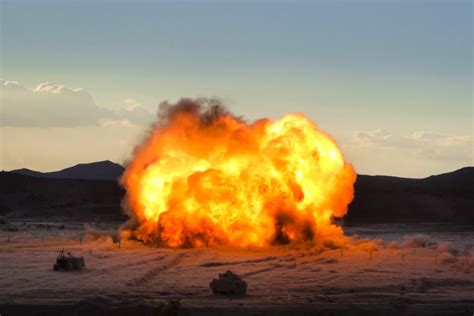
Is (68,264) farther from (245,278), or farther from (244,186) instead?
(244,186)

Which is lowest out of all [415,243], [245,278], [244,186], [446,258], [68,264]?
[245,278]

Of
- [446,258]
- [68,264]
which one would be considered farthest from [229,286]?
[446,258]

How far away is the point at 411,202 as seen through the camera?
11375 centimetres

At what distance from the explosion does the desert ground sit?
6.27 feet

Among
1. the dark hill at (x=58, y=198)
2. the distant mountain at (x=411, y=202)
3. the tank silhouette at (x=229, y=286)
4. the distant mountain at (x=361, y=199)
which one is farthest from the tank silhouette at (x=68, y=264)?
the distant mountain at (x=411, y=202)

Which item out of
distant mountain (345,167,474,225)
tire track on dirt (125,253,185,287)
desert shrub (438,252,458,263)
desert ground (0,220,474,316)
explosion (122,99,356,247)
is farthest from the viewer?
distant mountain (345,167,474,225)

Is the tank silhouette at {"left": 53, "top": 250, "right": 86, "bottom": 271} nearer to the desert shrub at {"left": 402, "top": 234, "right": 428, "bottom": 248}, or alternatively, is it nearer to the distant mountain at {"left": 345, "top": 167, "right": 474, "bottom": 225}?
the desert shrub at {"left": 402, "top": 234, "right": 428, "bottom": 248}

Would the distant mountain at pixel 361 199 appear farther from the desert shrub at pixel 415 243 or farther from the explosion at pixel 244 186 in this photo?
the explosion at pixel 244 186

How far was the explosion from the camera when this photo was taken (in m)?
52.9

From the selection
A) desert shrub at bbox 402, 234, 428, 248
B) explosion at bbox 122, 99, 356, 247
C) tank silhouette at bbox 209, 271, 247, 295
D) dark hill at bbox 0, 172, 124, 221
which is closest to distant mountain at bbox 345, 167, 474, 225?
dark hill at bbox 0, 172, 124, 221

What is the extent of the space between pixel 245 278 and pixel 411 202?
7982 cm

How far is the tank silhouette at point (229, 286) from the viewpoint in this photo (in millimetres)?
32812

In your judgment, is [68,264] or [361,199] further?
[361,199]

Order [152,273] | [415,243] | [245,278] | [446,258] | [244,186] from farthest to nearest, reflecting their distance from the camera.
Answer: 1. [415,243]
2. [244,186]
3. [446,258]
4. [152,273]
5. [245,278]
